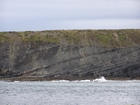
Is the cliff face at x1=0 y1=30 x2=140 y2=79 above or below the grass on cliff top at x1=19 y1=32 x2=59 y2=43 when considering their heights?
below

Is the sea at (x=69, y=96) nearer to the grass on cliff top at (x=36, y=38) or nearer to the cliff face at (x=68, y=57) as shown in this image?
the cliff face at (x=68, y=57)

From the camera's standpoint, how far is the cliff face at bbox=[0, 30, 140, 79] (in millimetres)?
101750

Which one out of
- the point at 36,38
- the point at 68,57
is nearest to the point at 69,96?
the point at 68,57

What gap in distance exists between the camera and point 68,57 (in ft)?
343

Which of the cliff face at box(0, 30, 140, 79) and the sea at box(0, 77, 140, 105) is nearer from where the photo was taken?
the sea at box(0, 77, 140, 105)

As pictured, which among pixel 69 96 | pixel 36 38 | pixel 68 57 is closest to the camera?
pixel 69 96

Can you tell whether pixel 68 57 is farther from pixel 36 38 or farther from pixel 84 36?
pixel 36 38

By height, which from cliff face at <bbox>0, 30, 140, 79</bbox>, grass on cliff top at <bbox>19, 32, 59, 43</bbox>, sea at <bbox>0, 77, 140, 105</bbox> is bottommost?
sea at <bbox>0, 77, 140, 105</bbox>

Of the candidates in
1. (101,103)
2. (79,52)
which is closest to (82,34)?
(79,52)

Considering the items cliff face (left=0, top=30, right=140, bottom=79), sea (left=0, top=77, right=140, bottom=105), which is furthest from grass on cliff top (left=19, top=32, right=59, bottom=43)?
sea (left=0, top=77, right=140, bottom=105)

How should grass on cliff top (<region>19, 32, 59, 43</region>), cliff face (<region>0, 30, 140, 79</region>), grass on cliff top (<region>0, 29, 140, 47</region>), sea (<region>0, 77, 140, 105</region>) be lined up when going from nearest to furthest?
sea (<region>0, 77, 140, 105</region>) → cliff face (<region>0, 30, 140, 79</region>) → grass on cliff top (<region>19, 32, 59, 43</region>) → grass on cliff top (<region>0, 29, 140, 47</region>)

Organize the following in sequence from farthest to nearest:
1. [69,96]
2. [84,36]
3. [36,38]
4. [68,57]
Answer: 1. [84,36]
2. [36,38]
3. [68,57]
4. [69,96]

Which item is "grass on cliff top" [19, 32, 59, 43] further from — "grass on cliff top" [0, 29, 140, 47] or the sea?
the sea

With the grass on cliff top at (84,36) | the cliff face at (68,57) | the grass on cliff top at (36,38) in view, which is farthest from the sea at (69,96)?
the grass on cliff top at (84,36)
